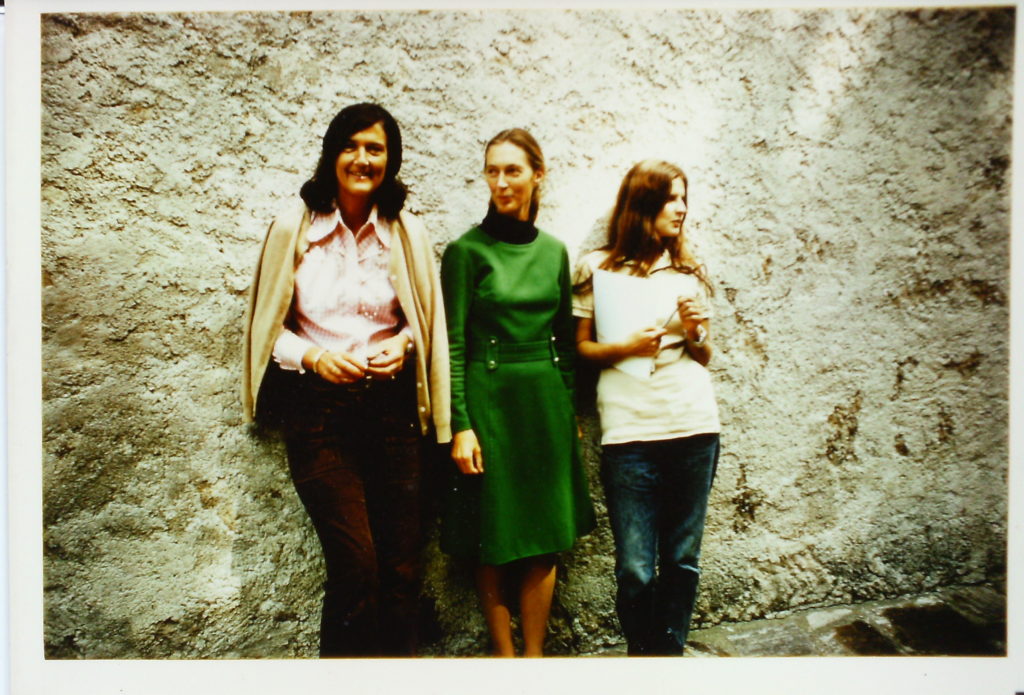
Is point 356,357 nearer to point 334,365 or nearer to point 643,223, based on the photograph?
point 334,365

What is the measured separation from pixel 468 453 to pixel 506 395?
223mm

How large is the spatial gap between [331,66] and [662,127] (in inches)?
46.2

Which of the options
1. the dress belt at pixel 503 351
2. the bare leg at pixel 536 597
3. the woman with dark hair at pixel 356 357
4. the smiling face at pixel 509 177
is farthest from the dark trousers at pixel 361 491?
the smiling face at pixel 509 177

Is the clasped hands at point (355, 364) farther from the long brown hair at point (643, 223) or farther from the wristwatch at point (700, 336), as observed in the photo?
the wristwatch at point (700, 336)

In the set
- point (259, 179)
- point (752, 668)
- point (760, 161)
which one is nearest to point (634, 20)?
point (760, 161)

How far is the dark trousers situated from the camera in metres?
2.17

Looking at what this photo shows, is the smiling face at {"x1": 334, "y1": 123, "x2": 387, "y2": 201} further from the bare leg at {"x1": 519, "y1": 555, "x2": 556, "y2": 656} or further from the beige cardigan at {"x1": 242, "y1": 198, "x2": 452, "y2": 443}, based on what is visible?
the bare leg at {"x1": 519, "y1": 555, "x2": 556, "y2": 656}

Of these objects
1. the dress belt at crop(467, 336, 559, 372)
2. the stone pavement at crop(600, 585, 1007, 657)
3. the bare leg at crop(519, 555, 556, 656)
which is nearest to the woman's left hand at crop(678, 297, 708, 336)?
the dress belt at crop(467, 336, 559, 372)

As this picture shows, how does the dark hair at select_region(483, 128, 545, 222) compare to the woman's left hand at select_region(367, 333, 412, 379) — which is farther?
the dark hair at select_region(483, 128, 545, 222)

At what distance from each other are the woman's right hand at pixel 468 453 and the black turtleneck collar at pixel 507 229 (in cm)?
64

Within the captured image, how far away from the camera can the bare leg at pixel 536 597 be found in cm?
239

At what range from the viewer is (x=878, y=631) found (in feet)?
8.44

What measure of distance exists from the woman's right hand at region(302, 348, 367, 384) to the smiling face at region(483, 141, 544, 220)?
27.3 inches

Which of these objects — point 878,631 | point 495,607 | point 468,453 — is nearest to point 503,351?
point 468,453
